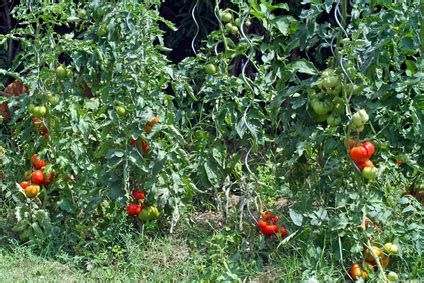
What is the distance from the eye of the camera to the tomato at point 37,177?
4129 millimetres

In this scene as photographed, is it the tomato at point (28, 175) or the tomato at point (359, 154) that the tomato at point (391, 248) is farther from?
the tomato at point (28, 175)

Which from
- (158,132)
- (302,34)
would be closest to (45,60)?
(158,132)

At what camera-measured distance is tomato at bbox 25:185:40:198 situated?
13.5ft

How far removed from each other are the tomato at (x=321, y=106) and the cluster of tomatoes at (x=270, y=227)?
69 centimetres

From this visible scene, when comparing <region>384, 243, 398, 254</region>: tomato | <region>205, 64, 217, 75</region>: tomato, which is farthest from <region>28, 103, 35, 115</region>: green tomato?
<region>384, 243, 398, 254</region>: tomato

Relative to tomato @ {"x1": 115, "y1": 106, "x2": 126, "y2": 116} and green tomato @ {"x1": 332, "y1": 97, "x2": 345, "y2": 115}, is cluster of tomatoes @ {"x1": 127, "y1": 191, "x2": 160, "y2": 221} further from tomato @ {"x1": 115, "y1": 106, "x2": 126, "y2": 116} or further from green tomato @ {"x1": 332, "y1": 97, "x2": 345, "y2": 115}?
green tomato @ {"x1": 332, "y1": 97, "x2": 345, "y2": 115}

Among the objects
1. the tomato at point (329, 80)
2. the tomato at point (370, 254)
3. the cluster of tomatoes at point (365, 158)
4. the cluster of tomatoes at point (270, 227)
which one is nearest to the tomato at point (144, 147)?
the cluster of tomatoes at point (270, 227)

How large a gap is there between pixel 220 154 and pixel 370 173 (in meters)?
1.08

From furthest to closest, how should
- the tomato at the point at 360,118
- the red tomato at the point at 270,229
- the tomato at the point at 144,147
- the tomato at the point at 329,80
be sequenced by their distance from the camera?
the tomato at the point at 144,147, the red tomato at the point at 270,229, the tomato at the point at 329,80, the tomato at the point at 360,118

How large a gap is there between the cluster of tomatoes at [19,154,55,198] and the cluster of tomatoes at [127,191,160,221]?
500 millimetres

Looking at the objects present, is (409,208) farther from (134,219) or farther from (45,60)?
(45,60)

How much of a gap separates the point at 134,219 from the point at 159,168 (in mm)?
438

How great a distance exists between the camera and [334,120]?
3.39 meters

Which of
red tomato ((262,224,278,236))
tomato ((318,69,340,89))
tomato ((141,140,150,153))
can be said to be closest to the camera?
tomato ((318,69,340,89))
